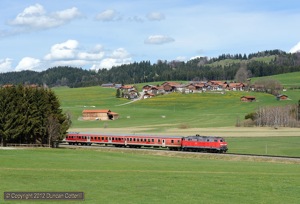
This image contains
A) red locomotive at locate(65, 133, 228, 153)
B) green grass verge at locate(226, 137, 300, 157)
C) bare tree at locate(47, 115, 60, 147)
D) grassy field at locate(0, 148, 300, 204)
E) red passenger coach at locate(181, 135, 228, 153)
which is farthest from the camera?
bare tree at locate(47, 115, 60, 147)

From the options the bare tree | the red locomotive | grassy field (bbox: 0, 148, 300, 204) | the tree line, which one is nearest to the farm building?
the red locomotive

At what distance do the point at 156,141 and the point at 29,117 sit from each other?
21.1 m

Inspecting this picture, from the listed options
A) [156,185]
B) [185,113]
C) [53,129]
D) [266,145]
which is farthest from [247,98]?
[156,185]

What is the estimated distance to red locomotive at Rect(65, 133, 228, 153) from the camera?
66500 millimetres

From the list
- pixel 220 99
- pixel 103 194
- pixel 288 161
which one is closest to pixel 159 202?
pixel 103 194

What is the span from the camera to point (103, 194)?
79.9 feet

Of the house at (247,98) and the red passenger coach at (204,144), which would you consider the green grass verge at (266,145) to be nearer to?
the red passenger coach at (204,144)

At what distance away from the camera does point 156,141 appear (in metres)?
73.7

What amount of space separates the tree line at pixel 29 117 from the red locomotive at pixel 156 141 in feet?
21.2

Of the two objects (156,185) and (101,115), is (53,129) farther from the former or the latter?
(101,115)

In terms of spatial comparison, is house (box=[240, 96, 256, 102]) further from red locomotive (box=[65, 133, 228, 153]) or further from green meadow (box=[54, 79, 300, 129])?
red locomotive (box=[65, 133, 228, 153])

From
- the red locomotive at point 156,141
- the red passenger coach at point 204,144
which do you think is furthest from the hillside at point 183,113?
the red passenger coach at point 204,144

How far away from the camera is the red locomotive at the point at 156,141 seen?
66.5m

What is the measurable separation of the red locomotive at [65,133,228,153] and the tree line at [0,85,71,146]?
646 centimetres
